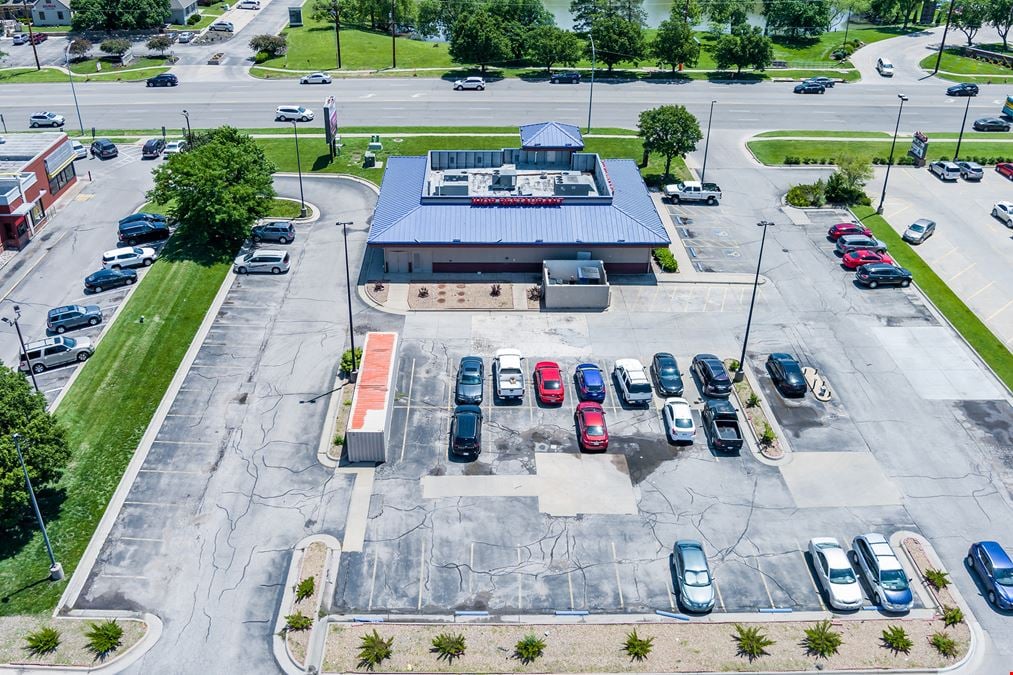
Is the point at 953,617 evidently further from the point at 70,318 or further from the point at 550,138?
the point at 70,318

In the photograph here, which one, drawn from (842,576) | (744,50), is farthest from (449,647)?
(744,50)

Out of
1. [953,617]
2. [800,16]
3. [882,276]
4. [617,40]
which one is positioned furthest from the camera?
[800,16]

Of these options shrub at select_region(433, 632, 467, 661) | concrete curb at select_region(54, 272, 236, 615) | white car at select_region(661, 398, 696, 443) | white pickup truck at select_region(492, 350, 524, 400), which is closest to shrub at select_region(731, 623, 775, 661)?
shrub at select_region(433, 632, 467, 661)

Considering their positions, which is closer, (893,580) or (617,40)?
(893,580)

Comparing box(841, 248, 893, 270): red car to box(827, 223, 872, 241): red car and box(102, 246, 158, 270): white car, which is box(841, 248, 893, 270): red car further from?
box(102, 246, 158, 270): white car

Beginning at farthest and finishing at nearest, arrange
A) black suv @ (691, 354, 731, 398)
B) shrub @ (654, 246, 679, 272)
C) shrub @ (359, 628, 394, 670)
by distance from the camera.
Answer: shrub @ (654, 246, 679, 272) < black suv @ (691, 354, 731, 398) < shrub @ (359, 628, 394, 670)

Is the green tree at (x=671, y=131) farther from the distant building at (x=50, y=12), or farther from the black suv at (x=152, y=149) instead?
the distant building at (x=50, y=12)

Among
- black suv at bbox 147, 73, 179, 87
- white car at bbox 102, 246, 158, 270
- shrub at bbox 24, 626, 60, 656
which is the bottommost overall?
shrub at bbox 24, 626, 60, 656
